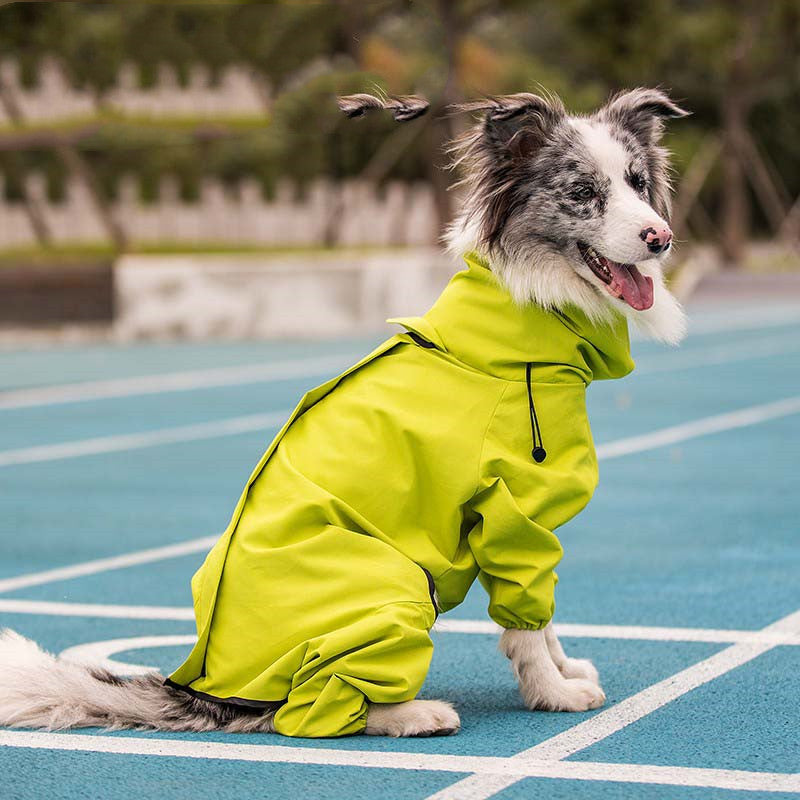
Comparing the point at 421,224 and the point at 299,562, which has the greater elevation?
the point at 299,562

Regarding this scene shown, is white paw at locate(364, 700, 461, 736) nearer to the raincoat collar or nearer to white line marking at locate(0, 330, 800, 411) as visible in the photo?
the raincoat collar

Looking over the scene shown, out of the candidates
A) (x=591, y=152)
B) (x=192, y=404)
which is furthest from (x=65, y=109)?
(x=591, y=152)

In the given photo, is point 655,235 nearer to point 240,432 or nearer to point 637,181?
point 637,181

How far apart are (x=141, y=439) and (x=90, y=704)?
28.2 ft

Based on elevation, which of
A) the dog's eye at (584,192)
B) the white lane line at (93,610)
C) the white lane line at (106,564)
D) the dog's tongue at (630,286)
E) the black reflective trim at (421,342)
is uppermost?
the dog's eye at (584,192)

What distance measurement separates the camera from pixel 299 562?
16.7ft

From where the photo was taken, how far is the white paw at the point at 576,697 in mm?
5449

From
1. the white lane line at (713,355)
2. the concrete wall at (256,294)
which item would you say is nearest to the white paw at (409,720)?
the white lane line at (713,355)

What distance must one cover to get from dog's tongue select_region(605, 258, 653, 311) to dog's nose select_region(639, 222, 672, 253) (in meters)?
0.18

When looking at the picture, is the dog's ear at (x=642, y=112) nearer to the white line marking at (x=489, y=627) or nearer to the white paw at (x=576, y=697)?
the white paw at (x=576, y=697)

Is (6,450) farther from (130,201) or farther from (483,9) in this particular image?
(483,9)

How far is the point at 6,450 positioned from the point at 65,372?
6.97 meters

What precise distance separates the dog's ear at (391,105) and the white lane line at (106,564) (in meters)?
3.56

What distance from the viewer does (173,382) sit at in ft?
60.8
